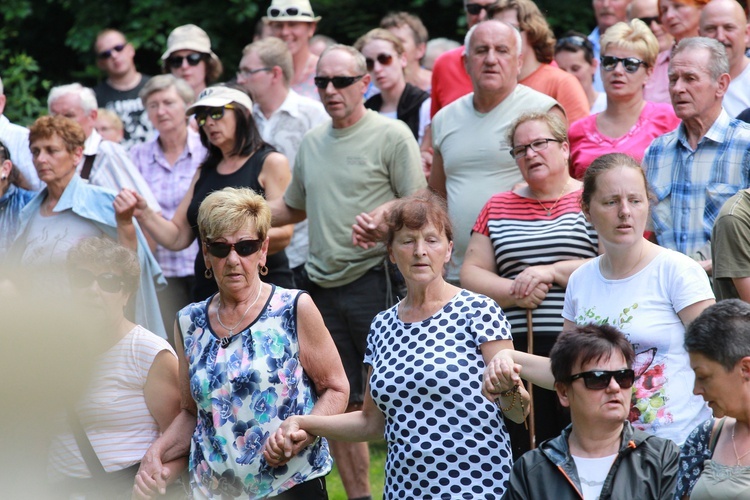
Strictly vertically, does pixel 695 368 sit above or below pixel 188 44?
below

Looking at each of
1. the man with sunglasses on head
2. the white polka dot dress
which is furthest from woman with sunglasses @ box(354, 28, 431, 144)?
the white polka dot dress

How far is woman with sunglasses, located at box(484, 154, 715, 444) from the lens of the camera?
4203 mm

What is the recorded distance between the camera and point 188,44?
955cm

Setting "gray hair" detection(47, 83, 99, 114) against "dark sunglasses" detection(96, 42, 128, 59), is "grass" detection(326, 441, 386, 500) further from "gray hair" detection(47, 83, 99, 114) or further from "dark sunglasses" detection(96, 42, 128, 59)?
"dark sunglasses" detection(96, 42, 128, 59)

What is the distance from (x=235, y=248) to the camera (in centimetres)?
467

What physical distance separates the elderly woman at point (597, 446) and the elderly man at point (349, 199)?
291 cm

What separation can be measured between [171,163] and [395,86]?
68.0 inches

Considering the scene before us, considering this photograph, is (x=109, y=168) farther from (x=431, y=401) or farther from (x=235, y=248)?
(x=431, y=401)

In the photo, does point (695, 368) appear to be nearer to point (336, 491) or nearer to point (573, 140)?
point (573, 140)

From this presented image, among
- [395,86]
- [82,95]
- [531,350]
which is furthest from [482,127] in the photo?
[82,95]

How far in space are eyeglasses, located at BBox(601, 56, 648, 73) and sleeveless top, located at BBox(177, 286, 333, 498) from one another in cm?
248

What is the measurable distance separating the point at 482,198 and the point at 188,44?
4374mm

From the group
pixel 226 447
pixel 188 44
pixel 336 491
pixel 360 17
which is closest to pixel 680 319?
pixel 226 447

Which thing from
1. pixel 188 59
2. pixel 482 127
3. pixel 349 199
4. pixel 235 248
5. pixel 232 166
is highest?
pixel 188 59
